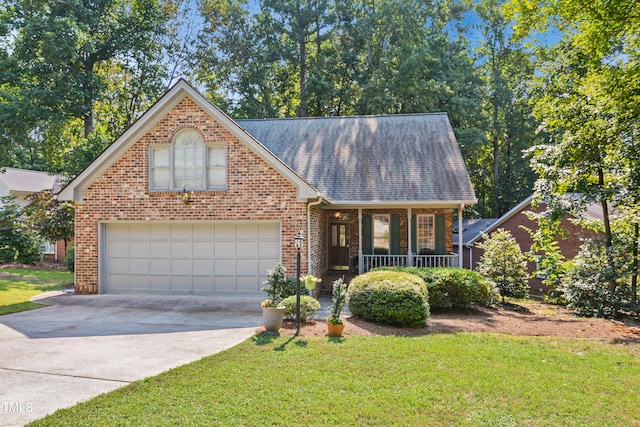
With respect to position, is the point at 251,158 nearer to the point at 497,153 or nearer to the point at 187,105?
the point at 187,105

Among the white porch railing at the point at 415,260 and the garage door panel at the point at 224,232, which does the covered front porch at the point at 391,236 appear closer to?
the white porch railing at the point at 415,260

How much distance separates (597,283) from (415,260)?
17.2ft

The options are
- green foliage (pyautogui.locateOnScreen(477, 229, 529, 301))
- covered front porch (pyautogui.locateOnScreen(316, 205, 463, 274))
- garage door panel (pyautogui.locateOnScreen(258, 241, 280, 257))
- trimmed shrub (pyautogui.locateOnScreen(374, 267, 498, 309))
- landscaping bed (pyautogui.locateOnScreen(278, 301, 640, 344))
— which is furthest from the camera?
covered front porch (pyautogui.locateOnScreen(316, 205, 463, 274))

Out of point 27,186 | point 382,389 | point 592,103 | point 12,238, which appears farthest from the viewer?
point 27,186

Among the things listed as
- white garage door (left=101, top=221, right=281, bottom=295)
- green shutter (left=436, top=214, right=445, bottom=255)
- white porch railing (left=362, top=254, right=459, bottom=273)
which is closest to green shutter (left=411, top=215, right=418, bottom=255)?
white porch railing (left=362, top=254, right=459, bottom=273)

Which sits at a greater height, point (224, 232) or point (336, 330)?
point (224, 232)

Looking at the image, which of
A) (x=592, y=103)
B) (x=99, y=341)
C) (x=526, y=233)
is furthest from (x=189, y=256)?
(x=526, y=233)

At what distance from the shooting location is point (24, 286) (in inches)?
574

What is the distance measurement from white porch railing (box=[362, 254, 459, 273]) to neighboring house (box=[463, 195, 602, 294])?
382 centimetres

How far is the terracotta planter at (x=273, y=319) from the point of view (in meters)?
7.87

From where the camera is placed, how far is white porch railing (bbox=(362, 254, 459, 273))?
13.8 meters

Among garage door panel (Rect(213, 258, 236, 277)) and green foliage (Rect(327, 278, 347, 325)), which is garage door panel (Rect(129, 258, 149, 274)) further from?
green foliage (Rect(327, 278, 347, 325))

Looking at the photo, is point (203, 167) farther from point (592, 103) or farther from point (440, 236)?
point (592, 103)

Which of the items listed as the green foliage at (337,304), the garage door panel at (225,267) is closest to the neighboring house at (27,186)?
the garage door panel at (225,267)
